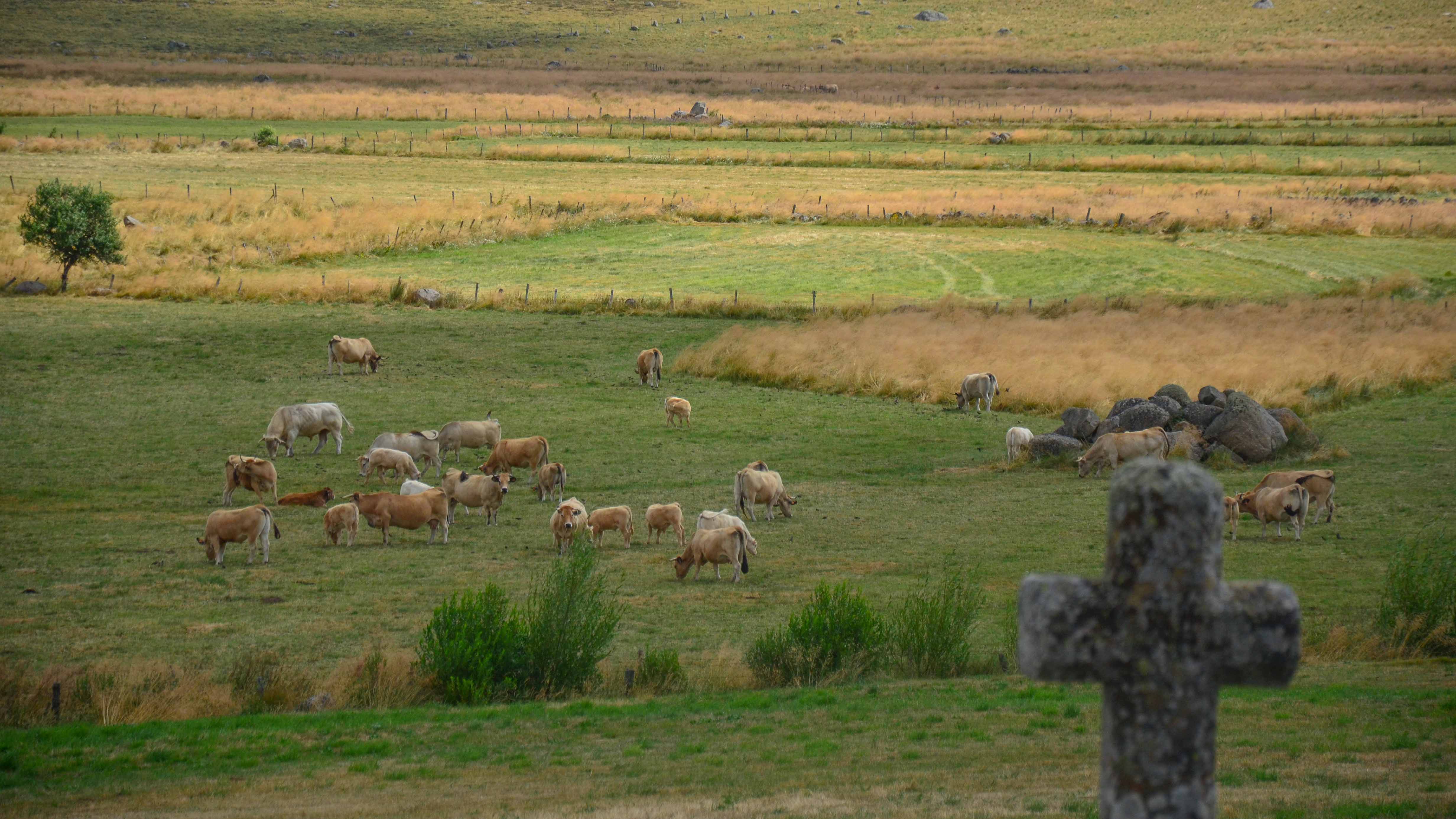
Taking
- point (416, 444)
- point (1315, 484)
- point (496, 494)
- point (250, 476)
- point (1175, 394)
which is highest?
point (1175, 394)

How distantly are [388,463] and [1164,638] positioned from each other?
2843 centimetres

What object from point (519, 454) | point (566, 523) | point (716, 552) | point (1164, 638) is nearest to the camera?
point (1164, 638)

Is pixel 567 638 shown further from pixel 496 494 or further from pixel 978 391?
pixel 978 391

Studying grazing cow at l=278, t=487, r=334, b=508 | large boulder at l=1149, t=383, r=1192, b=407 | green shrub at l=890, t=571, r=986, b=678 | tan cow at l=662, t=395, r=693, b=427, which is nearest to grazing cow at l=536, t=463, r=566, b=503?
grazing cow at l=278, t=487, r=334, b=508

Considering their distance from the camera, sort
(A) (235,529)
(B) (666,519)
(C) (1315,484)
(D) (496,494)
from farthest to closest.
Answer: (D) (496,494) < (C) (1315,484) < (B) (666,519) < (A) (235,529)

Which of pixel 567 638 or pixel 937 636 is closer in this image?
pixel 567 638

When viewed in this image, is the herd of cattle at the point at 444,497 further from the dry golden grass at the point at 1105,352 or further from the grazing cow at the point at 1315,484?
the grazing cow at the point at 1315,484

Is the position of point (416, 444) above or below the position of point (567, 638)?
above

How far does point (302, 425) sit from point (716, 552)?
14.9 metres

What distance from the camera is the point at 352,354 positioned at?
4412cm

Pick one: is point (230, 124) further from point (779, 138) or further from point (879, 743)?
point (879, 743)

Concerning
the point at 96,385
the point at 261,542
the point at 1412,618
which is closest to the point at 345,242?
the point at 96,385

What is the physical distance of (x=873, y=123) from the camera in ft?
385

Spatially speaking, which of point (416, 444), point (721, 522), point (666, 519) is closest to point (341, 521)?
point (666, 519)
